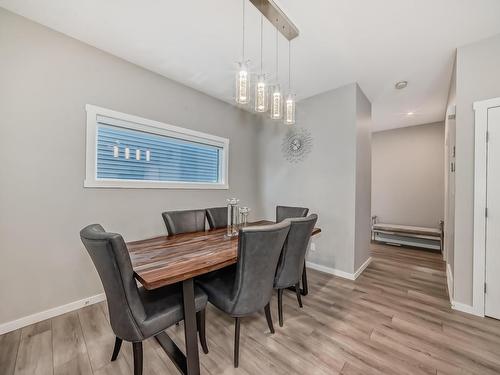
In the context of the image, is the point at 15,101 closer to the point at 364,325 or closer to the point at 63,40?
the point at 63,40

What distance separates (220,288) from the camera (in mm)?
1530

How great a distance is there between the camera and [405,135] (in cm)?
474

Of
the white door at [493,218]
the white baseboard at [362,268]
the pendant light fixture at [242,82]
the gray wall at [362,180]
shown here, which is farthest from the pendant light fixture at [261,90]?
the white baseboard at [362,268]

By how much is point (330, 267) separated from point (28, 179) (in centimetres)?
364

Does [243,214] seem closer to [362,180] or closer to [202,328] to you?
[202,328]

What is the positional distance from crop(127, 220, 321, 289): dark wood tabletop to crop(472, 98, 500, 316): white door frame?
7.70 ft

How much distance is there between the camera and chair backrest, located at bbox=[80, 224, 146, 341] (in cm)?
104

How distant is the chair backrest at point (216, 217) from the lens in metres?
2.58

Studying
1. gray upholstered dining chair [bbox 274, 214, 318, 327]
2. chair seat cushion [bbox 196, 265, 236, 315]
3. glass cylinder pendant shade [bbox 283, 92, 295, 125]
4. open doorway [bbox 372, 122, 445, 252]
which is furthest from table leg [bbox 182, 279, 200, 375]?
open doorway [bbox 372, 122, 445, 252]

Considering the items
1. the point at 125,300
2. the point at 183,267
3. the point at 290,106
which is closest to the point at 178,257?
the point at 183,267

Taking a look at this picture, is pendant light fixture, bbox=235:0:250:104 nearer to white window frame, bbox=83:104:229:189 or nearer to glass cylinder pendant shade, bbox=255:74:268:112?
glass cylinder pendant shade, bbox=255:74:268:112

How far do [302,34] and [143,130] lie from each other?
2092mm

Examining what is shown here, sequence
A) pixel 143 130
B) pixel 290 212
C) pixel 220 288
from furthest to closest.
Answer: pixel 290 212 < pixel 143 130 < pixel 220 288

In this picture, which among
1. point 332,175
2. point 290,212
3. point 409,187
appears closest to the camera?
point 290,212
